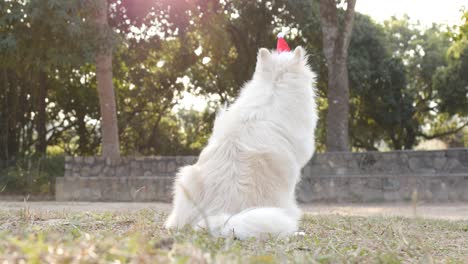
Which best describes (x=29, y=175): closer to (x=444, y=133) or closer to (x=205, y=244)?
Result: (x=205, y=244)

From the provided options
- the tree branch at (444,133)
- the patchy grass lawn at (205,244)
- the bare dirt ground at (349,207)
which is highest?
the tree branch at (444,133)

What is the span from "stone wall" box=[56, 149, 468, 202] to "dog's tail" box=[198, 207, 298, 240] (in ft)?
30.4

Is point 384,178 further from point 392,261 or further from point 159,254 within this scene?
point 159,254

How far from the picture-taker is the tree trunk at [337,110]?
659 inches

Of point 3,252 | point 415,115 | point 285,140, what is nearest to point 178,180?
point 285,140

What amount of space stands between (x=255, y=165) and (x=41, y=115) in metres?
17.3

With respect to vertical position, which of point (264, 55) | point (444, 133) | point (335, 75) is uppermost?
point (335, 75)

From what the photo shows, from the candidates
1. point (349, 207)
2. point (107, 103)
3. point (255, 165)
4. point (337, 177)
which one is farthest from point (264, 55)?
point (107, 103)

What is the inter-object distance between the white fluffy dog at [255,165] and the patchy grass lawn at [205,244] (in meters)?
0.28

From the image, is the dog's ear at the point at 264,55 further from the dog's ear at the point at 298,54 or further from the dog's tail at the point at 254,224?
the dog's tail at the point at 254,224

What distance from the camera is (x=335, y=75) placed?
16891 mm

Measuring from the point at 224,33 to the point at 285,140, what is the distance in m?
16.8

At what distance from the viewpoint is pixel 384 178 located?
14.1m

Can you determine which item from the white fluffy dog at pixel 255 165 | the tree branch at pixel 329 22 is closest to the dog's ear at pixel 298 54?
the white fluffy dog at pixel 255 165
